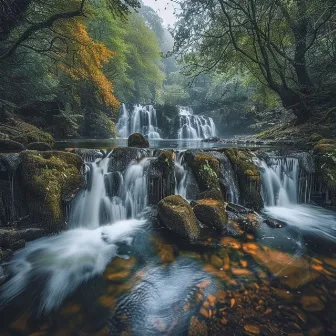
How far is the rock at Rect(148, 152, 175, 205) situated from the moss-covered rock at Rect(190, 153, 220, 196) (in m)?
0.71

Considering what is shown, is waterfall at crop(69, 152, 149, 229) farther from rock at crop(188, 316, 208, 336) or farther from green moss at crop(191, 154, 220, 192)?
rock at crop(188, 316, 208, 336)

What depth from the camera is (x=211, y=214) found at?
16.2ft

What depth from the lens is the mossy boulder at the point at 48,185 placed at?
15.8 feet

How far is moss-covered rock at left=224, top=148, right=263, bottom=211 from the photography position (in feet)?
21.2

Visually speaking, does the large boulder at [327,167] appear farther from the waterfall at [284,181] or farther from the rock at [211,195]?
the rock at [211,195]

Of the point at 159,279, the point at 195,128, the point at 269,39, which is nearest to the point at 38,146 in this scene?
the point at 159,279

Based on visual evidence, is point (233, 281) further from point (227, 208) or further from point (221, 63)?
point (221, 63)

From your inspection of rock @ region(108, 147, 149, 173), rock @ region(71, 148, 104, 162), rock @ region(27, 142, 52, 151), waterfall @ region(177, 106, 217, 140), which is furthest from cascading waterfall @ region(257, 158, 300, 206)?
waterfall @ region(177, 106, 217, 140)

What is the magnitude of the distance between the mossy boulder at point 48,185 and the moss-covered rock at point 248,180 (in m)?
4.45

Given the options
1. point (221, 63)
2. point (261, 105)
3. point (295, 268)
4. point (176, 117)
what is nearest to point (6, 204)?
point (295, 268)

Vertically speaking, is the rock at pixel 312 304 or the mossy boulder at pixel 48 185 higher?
the mossy boulder at pixel 48 185

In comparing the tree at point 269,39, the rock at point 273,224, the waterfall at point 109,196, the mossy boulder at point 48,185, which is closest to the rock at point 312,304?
the rock at point 273,224

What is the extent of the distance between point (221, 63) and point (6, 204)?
11310mm

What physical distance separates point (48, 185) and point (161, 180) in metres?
2.82
